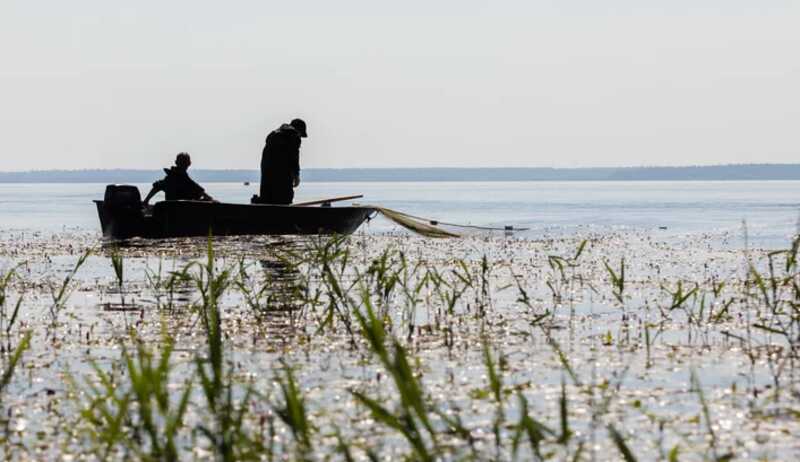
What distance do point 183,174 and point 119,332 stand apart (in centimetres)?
1225

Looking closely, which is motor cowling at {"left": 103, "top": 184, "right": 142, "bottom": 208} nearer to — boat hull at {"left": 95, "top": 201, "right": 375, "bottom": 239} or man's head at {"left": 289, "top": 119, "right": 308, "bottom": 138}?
boat hull at {"left": 95, "top": 201, "right": 375, "bottom": 239}

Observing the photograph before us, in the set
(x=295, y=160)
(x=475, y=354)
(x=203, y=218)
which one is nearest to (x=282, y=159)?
(x=295, y=160)

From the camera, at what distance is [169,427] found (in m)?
4.44

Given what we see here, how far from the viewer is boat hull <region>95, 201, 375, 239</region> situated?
20484 mm

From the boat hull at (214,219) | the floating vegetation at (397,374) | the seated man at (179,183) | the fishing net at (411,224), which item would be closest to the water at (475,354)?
the floating vegetation at (397,374)

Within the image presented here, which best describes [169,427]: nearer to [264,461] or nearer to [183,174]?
[264,461]

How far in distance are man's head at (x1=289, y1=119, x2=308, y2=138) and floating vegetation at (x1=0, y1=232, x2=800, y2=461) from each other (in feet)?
24.9

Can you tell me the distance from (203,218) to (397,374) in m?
16.8

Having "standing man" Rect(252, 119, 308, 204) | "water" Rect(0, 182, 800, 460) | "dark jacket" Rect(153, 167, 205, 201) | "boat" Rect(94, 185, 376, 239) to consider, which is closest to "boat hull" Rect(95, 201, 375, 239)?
"boat" Rect(94, 185, 376, 239)

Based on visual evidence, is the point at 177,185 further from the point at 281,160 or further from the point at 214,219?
the point at 281,160

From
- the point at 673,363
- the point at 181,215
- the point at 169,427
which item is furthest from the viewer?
the point at 181,215

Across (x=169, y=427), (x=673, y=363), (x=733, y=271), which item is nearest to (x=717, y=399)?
(x=673, y=363)

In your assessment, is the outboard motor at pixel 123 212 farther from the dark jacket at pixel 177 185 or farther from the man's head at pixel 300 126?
the man's head at pixel 300 126

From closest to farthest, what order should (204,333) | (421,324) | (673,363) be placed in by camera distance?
(673,363)
(204,333)
(421,324)
